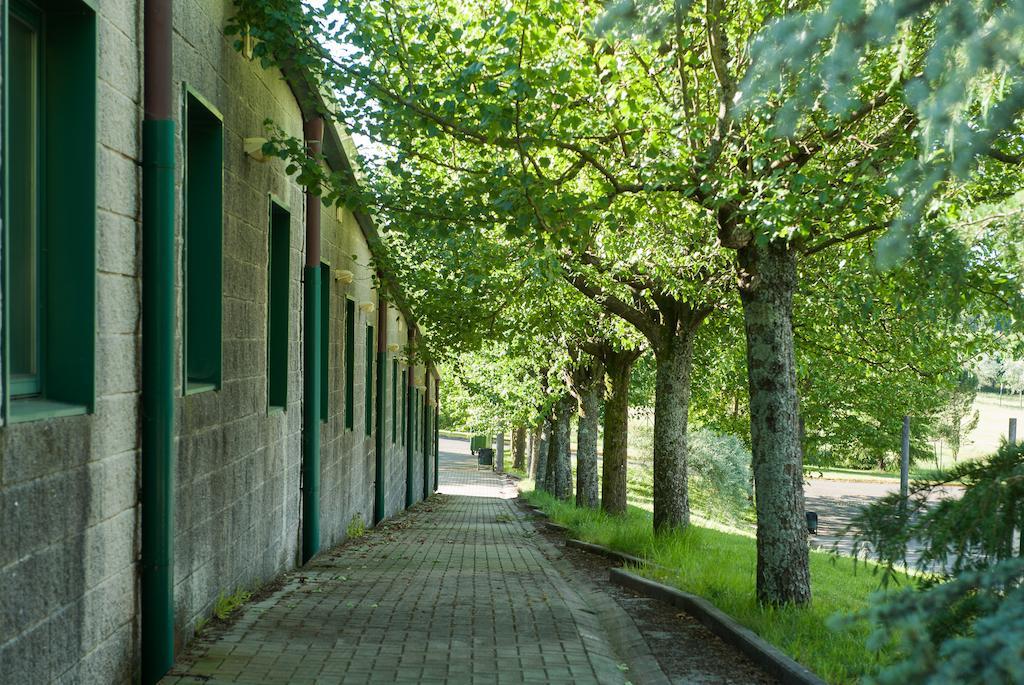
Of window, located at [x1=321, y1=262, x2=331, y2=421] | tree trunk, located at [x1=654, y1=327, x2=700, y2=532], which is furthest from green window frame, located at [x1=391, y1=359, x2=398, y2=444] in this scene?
window, located at [x1=321, y1=262, x2=331, y2=421]

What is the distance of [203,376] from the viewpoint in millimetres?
7504

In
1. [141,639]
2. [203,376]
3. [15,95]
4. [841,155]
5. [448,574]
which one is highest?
[841,155]

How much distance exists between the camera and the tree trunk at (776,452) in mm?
8719

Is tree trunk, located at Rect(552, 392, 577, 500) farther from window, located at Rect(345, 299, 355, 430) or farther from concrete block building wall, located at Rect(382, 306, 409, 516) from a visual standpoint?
window, located at Rect(345, 299, 355, 430)

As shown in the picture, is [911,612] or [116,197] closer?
[911,612]

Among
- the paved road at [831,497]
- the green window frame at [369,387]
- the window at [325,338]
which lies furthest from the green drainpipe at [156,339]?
the paved road at [831,497]

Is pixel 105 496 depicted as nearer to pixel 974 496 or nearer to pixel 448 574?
pixel 974 496

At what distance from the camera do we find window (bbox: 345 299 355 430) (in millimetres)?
15531

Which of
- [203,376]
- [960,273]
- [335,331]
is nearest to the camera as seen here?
[960,273]

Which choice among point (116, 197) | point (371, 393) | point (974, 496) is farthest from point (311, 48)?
point (371, 393)

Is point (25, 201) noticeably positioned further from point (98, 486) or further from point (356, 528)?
point (356, 528)

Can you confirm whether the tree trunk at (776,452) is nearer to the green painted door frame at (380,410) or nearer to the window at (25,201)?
the window at (25,201)

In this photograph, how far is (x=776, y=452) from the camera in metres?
8.81

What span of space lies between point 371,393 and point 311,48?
35.9ft
